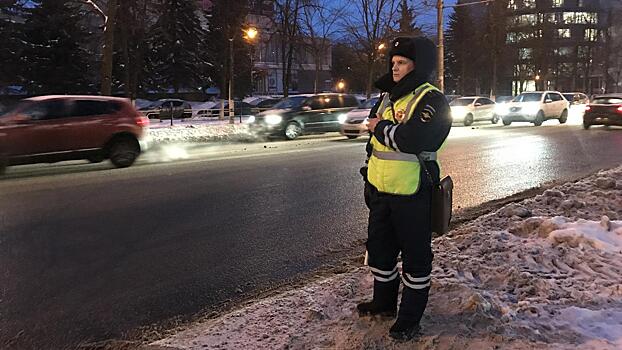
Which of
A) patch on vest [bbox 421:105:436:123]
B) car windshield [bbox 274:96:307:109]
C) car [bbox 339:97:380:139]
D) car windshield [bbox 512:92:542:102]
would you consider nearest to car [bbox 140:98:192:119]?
car windshield [bbox 274:96:307:109]

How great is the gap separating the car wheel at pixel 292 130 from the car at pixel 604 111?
12.7m

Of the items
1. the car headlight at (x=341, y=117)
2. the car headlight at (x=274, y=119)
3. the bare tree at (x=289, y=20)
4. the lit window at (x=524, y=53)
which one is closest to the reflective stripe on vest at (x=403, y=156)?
the car headlight at (x=274, y=119)

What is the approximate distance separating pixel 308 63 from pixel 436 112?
249 ft

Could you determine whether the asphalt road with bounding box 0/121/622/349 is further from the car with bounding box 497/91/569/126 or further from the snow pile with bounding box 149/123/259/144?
the car with bounding box 497/91/569/126

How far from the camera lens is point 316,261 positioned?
5.85 m

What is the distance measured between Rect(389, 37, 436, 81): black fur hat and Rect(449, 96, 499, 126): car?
25.7 metres

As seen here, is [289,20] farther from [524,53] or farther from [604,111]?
[524,53]

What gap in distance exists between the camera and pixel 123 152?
525 inches

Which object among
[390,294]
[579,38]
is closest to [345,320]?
[390,294]

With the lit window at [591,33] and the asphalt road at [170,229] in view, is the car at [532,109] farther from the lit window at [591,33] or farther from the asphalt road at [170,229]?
the lit window at [591,33]

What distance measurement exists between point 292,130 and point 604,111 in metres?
13.3

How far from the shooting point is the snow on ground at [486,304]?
3539 mm

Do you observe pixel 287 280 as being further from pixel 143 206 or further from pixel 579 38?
pixel 579 38

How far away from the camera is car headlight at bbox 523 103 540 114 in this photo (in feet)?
90.1
